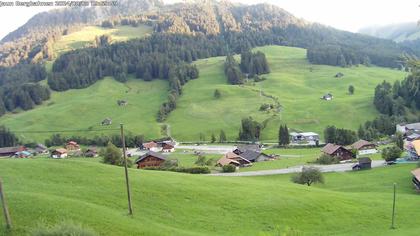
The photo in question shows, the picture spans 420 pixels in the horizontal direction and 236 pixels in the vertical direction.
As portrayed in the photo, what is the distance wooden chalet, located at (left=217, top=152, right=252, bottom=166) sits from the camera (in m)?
101

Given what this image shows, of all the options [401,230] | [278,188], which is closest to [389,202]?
[401,230]

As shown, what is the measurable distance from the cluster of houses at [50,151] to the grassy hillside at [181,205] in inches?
3341

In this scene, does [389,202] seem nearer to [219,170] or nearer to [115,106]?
[219,170]

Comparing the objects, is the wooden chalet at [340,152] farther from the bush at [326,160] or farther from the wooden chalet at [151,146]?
the wooden chalet at [151,146]

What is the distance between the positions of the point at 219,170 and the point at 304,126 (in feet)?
230

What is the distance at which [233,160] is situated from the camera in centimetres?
10275

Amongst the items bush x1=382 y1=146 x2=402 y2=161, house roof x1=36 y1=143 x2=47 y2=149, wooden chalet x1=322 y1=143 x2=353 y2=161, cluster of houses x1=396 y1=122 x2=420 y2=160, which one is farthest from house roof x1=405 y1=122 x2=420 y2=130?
→ house roof x1=36 y1=143 x2=47 y2=149

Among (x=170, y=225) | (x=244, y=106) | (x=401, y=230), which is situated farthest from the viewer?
(x=244, y=106)

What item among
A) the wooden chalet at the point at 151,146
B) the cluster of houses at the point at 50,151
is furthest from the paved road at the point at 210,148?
the cluster of houses at the point at 50,151

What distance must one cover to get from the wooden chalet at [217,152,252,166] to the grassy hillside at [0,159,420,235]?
134 ft

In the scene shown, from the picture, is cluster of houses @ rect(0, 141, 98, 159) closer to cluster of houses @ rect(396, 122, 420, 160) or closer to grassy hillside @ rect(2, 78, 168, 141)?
grassy hillside @ rect(2, 78, 168, 141)

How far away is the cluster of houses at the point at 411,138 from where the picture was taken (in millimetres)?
89525

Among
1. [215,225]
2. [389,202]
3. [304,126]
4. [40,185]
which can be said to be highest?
[40,185]

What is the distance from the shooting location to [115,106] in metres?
197
